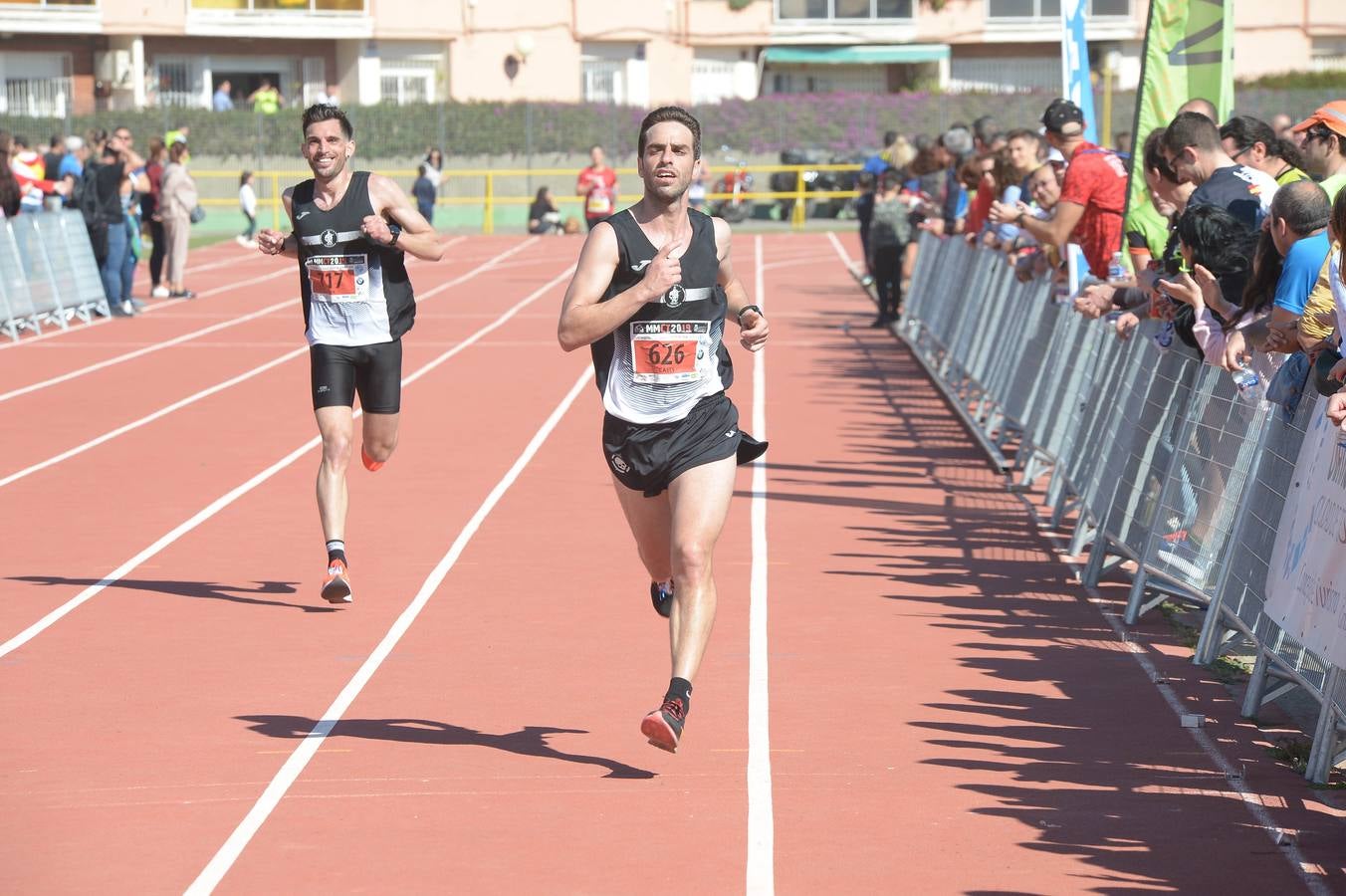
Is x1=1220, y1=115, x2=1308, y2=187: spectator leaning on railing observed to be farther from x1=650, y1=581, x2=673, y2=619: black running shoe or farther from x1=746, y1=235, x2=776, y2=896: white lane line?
x1=650, y1=581, x2=673, y2=619: black running shoe

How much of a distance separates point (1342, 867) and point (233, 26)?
57163mm

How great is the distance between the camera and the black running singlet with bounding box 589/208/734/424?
6.88 meters

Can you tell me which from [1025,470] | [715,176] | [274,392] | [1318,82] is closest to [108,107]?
[715,176]

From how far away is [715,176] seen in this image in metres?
52.4

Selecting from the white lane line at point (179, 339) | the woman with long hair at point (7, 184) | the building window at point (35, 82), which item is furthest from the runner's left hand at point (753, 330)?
the building window at point (35, 82)

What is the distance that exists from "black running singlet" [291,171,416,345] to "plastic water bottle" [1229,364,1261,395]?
3792mm

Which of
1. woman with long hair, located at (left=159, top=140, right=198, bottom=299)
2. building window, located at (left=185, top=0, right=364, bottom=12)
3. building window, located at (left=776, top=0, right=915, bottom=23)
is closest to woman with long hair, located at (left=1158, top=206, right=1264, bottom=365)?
woman with long hair, located at (left=159, top=140, right=198, bottom=299)

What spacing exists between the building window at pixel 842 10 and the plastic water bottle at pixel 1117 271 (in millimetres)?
56174

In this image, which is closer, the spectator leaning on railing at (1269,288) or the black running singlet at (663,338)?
the black running singlet at (663,338)

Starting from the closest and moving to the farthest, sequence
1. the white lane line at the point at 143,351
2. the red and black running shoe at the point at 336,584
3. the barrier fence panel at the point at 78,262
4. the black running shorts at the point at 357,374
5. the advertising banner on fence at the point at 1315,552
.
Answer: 1. the advertising banner on fence at the point at 1315,552
2. the red and black running shoe at the point at 336,584
3. the black running shorts at the point at 357,374
4. the white lane line at the point at 143,351
5. the barrier fence panel at the point at 78,262

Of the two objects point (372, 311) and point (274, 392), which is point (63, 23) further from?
point (372, 311)

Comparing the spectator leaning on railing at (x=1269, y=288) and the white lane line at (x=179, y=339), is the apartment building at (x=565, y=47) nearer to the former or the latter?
the white lane line at (x=179, y=339)

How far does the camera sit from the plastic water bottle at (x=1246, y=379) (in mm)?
7988

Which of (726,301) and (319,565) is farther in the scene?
(319,565)
